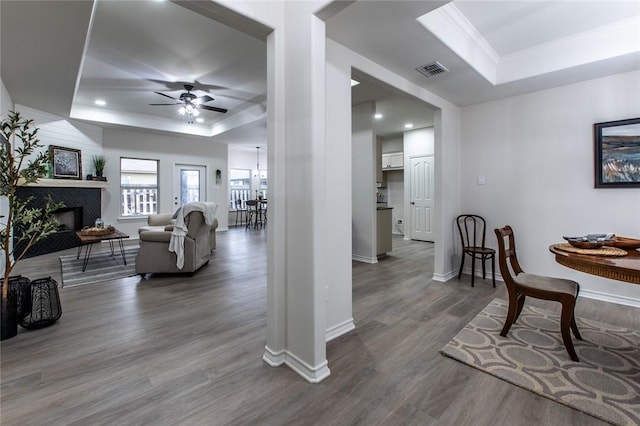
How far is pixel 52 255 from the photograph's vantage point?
5.32 m

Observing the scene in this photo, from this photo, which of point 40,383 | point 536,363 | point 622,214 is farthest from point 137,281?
point 622,214

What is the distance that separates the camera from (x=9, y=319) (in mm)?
2287

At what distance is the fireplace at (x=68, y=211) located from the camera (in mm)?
5312

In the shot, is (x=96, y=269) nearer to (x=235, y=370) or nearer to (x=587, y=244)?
(x=235, y=370)

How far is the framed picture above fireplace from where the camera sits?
563cm

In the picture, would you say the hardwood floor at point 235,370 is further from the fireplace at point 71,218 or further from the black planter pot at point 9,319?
the fireplace at point 71,218

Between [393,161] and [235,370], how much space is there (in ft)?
22.5

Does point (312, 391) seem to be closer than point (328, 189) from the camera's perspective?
Yes

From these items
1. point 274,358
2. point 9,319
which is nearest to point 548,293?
point 274,358

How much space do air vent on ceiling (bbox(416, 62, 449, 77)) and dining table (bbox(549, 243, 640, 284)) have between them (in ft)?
6.40

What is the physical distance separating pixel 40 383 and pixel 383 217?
14.9 ft

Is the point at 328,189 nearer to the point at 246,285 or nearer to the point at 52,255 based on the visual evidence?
the point at 246,285

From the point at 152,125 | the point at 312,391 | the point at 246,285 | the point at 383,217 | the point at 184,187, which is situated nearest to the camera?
the point at 312,391

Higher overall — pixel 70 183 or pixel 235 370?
pixel 70 183
